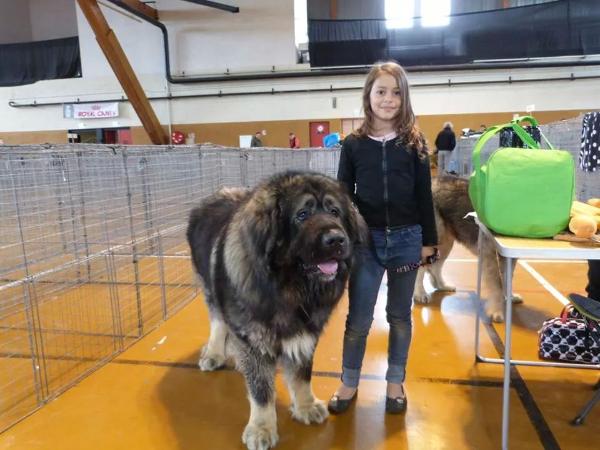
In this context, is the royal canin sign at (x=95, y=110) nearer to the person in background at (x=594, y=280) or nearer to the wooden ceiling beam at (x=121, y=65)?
the wooden ceiling beam at (x=121, y=65)

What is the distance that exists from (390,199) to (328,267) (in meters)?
0.57

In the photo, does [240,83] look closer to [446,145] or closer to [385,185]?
[446,145]

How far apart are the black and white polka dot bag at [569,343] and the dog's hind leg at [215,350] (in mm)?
2091

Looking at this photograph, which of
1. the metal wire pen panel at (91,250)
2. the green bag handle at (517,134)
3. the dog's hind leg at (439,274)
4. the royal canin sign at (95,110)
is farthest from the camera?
the royal canin sign at (95,110)

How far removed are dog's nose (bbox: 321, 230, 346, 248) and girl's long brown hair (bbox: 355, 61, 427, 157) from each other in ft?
2.30

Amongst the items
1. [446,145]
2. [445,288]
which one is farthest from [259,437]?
[446,145]

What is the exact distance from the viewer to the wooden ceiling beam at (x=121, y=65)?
1406 centimetres

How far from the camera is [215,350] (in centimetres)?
288

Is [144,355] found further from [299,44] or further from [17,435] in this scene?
[299,44]

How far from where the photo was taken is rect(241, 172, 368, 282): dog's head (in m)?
1.78

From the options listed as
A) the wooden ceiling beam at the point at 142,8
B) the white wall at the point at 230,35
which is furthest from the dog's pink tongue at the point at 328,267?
the wooden ceiling beam at the point at 142,8

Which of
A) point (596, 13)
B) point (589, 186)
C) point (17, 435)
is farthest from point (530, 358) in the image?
point (596, 13)

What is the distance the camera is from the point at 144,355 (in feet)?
10.0

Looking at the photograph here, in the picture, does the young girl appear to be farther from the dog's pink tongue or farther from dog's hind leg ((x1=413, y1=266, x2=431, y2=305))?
dog's hind leg ((x1=413, y1=266, x2=431, y2=305))
